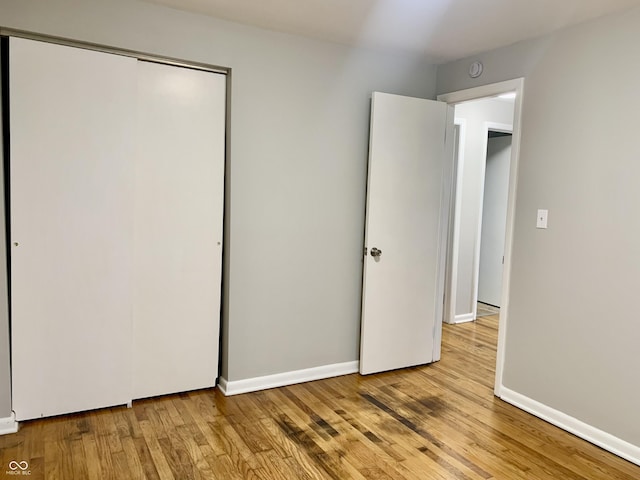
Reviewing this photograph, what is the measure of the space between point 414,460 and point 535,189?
1.79m

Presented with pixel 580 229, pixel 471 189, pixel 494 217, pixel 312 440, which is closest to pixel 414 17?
pixel 580 229

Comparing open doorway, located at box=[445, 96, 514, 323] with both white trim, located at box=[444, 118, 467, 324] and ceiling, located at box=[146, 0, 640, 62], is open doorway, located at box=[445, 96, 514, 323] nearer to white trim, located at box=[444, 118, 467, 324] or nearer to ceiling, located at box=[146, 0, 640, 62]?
white trim, located at box=[444, 118, 467, 324]

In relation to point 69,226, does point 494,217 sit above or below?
→ above

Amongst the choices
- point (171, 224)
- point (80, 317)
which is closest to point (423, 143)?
point (171, 224)

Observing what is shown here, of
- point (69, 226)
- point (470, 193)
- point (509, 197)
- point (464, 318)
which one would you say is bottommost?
point (464, 318)

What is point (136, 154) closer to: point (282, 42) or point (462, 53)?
point (282, 42)

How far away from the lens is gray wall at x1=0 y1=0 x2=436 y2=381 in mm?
2943

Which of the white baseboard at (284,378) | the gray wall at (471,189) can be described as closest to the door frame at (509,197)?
the white baseboard at (284,378)

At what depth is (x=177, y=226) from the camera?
2945 millimetres

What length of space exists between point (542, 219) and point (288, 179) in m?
1.64

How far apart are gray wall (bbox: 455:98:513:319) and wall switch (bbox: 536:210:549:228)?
194cm

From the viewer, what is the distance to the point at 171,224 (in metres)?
2.93

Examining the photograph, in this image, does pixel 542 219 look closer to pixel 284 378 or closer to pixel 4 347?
pixel 284 378

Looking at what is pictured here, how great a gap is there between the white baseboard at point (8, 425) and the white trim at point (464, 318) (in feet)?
13.0
